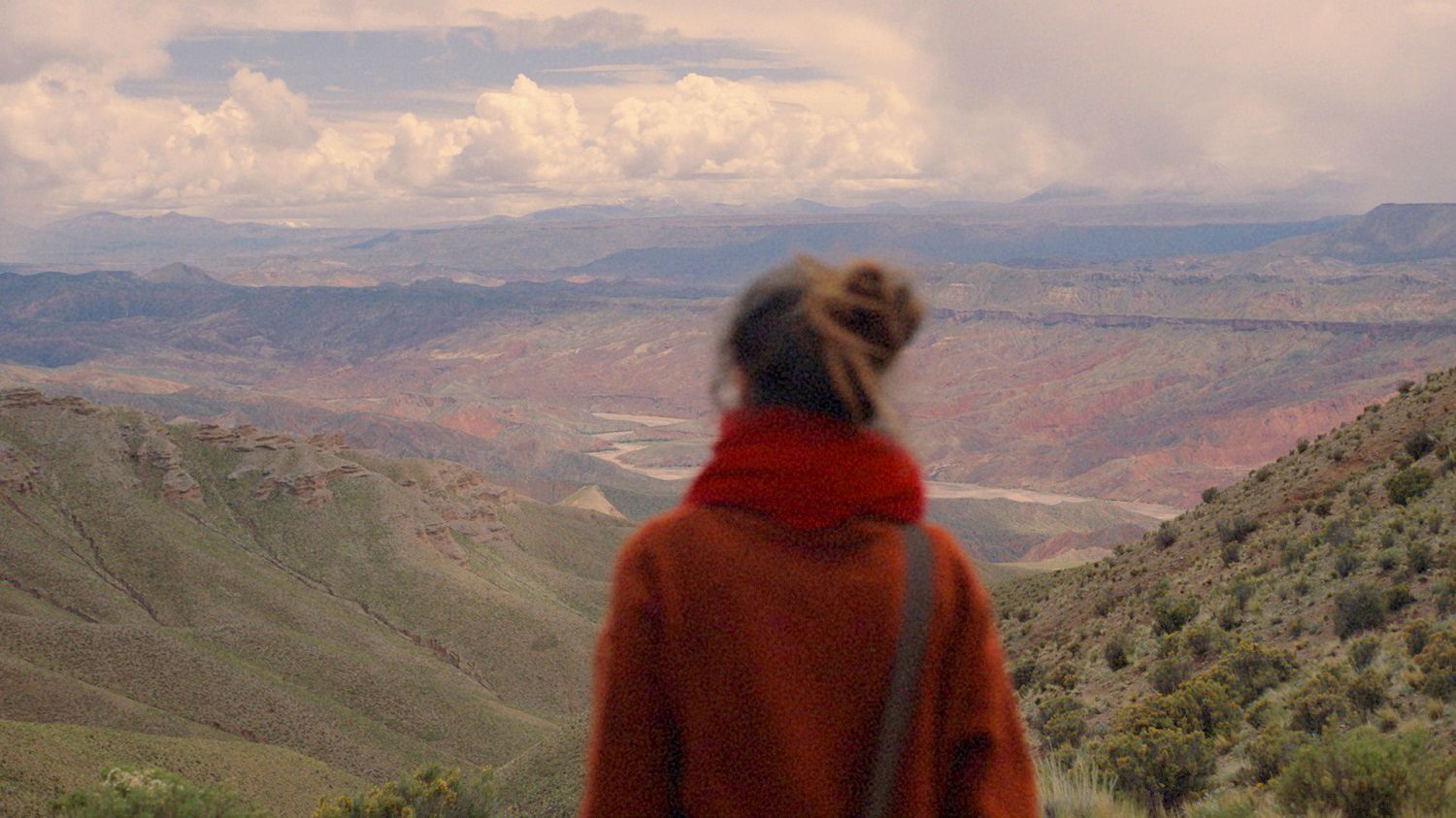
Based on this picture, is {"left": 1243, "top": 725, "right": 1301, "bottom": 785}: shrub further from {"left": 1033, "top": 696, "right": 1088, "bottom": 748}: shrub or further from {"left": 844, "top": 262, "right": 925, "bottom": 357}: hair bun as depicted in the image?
{"left": 844, "top": 262, "right": 925, "bottom": 357}: hair bun

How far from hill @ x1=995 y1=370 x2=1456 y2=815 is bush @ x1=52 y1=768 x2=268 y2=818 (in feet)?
34.8

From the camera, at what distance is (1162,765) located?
9.57 metres

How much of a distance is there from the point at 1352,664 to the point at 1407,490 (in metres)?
6.99

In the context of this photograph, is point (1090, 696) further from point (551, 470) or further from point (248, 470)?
point (551, 470)

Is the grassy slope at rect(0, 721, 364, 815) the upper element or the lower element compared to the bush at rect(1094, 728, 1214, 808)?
lower

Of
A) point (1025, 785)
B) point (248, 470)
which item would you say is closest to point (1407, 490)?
point (1025, 785)

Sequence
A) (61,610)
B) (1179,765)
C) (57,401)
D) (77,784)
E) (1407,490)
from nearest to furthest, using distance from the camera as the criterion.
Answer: (1179,765)
(1407,490)
(77,784)
(61,610)
(57,401)

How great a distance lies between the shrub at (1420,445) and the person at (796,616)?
19.3 metres

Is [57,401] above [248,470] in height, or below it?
above

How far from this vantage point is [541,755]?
1176 inches

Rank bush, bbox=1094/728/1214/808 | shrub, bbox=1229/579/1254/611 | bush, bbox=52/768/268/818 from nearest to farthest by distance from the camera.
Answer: bush, bbox=1094/728/1214/808 → bush, bbox=52/768/268/818 → shrub, bbox=1229/579/1254/611

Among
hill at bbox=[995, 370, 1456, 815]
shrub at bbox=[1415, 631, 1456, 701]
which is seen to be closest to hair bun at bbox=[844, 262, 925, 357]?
hill at bbox=[995, 370, 1456, 815]

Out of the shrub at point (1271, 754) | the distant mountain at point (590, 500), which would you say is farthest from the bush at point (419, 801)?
the distant mountain at point (590, 500)

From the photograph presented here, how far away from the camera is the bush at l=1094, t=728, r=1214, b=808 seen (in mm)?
9336
